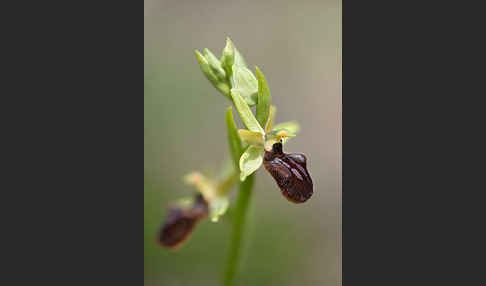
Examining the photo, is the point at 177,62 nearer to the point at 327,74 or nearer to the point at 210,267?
the point at 327,74

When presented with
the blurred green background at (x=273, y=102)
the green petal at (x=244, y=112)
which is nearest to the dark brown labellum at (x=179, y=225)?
the green petal at (x=244, y=112)

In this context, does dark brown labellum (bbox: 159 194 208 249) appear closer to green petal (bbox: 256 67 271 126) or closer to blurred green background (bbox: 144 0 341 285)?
green petal (bbox: 256 67 271 126)

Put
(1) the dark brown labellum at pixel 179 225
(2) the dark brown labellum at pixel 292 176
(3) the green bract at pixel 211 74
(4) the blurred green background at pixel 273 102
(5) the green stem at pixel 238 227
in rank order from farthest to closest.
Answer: (4) the blurred green background at pixel 273 102 → (1) the dark brown labellum at pixel 179 225 → (5) the green stem at pixel 238 227 → (3) the green bract at pixel 211 74 → (2) the dark brown labellum at pixel 292 176

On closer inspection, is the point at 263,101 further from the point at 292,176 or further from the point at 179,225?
the point at 179,225

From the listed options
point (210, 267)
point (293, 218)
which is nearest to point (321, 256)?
point (293, 218)

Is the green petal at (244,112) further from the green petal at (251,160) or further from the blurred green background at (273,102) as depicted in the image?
the blurred green background at (273,102)

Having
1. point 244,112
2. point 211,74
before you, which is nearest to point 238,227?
point 244,112
